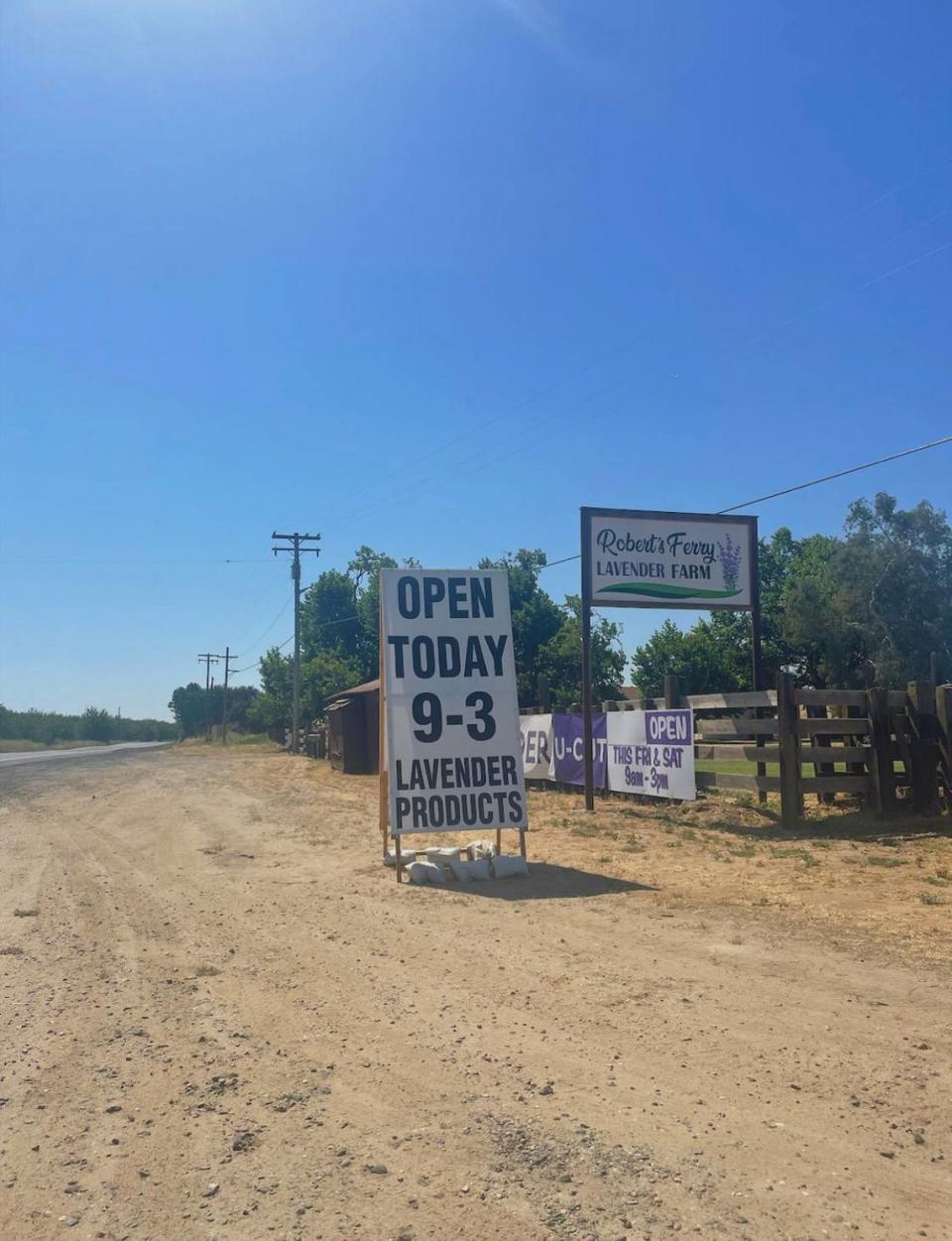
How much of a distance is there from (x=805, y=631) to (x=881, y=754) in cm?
3796

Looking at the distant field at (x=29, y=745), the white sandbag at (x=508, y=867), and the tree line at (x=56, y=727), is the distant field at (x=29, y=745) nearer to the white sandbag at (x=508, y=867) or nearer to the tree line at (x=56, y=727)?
the tree line at (x=56, y=727)

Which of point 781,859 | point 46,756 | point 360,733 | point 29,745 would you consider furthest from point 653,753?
point 29,745

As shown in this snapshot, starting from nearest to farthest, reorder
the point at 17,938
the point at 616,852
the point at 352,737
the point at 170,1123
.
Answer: the point at 170,1123 < the point at 17,938 < the point at 616,852 < the point at 352,737

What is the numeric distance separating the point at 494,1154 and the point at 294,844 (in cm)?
931

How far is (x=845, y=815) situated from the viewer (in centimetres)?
1297

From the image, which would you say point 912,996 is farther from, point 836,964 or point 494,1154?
point 494,1154

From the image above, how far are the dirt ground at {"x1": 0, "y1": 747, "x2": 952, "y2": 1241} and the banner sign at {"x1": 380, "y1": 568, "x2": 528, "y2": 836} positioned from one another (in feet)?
3.61

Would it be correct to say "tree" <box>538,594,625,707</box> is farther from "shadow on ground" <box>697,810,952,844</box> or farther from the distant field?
the distant field

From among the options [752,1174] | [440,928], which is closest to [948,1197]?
[752,1174]

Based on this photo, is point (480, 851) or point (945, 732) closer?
point (480, 851)

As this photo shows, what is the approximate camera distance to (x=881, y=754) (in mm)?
12445

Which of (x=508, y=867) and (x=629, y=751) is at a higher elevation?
(x=629, y=751)

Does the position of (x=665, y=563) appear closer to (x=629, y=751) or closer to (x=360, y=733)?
(x=629, y=751)

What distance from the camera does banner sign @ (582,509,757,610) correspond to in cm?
1538
